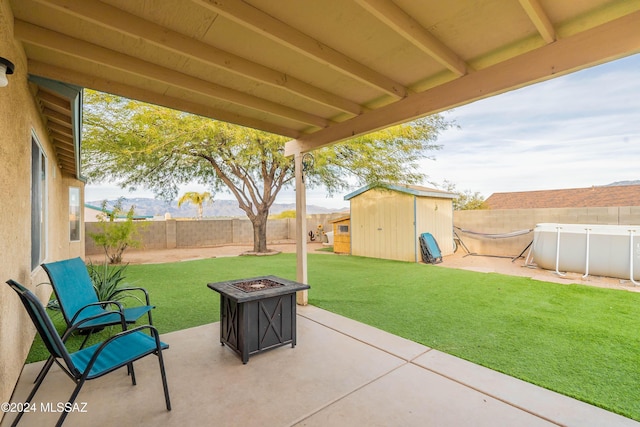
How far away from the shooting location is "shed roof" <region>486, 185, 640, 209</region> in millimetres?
17656

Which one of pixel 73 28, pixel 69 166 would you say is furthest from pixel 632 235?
pixel 69 166

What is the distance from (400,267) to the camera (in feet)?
25.5

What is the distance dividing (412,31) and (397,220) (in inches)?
297

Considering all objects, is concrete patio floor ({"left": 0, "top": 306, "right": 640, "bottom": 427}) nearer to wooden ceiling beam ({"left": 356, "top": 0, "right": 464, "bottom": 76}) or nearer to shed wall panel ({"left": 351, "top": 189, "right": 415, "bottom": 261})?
wooden ceiling beam ({"left": 356, "top": 0, "right": 464, "bottom": 76})

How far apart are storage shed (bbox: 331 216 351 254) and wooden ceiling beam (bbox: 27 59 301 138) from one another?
7555 mm

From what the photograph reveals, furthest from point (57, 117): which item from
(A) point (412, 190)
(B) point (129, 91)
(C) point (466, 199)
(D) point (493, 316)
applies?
(C) point (466, 199)

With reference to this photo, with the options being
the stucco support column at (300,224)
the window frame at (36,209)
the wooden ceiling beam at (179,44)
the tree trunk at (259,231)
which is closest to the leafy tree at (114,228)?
the tree trunk at (259,231)

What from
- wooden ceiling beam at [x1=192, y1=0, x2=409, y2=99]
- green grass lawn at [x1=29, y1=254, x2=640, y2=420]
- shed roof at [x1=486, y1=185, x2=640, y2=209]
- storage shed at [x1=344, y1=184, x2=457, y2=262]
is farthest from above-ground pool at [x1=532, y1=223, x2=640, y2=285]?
shed roof at [x1=486, y1=185, x2=640, y2=209]

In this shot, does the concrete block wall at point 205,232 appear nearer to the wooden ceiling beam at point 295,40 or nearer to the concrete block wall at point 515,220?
the concrete block wall at point 515,220

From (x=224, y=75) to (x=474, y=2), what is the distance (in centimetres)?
206

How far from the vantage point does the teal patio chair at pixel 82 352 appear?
1.63 metres

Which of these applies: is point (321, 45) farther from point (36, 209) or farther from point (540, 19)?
point (36, 209)

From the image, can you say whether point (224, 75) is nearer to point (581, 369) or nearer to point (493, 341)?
point (493, 341)

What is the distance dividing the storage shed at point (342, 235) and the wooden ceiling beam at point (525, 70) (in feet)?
25.4
